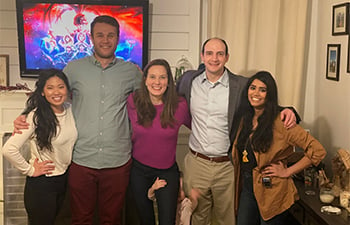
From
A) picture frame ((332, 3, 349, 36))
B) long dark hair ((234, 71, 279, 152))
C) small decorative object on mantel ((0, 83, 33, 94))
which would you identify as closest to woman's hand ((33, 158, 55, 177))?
small decorative object on mantel ((0, 83, 33, 94))

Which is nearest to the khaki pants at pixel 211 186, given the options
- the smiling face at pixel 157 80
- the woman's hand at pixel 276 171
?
the woman's hand at pixel 276 171

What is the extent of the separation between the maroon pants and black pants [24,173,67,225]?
0.10m

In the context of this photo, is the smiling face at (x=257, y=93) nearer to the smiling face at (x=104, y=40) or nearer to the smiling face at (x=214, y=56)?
the smiling face at (x=214, y=56)

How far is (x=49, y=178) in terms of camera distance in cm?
256

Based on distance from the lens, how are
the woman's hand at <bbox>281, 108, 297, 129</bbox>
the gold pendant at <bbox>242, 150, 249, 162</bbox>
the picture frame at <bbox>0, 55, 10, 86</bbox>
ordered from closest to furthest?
the woman's hand at <bbox>281, 108, 297, 129</bbox>, the gold pendant at <bbox>242, 150, 249, 162</bbox>, the picture frame at <bbox>0, 55, 10, 86</bbox>

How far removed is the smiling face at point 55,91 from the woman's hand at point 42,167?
340 millimetres

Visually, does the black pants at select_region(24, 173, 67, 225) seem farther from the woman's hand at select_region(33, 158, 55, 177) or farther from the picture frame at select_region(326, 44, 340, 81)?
the picture frame at select_region(326, 44, 340, 81)

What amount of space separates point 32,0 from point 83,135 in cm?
140

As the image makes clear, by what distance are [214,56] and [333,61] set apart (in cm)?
108

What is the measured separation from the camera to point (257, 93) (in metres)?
2.48

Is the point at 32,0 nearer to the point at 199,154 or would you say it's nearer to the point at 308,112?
the point at 199,154

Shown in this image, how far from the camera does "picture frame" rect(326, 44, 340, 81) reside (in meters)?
3.13

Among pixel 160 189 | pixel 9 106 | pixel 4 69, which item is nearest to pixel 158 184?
pixel 160 189

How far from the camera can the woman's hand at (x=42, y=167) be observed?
2529 mm
